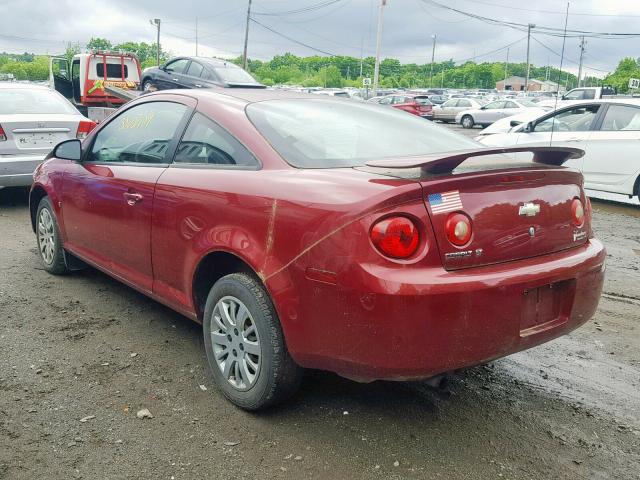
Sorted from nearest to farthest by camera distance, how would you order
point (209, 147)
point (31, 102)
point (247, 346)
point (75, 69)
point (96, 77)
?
point (247, 346)
point (209, 147)
point (31, 102)
point (96, 77)
point (75, 69)

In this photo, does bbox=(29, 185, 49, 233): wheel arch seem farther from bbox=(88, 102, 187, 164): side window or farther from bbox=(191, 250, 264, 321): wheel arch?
bbox=(191, 250, 264, 321): wheel arch

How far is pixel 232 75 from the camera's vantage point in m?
16.9

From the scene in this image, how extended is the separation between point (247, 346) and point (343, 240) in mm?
843

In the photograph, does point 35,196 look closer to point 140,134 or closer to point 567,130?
point 140,134

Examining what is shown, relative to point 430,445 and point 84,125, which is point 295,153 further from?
point 84,125

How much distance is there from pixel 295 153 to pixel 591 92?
25.9m

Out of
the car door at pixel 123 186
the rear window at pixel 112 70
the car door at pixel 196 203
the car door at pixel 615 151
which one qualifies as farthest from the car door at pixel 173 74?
the car door at pixel 196 203

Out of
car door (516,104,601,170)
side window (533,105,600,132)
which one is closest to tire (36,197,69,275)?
car door (516,104,601,170)

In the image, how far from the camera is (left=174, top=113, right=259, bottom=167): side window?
3342 millimetres

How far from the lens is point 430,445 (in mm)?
2914

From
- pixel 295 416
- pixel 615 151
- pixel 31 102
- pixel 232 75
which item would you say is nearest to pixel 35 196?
pixel 295 416

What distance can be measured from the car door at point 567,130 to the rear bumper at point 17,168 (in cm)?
719

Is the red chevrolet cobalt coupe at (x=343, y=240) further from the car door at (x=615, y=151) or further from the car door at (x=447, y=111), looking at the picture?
the car door at (x=447, y=111)

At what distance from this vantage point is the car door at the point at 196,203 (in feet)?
10.5
